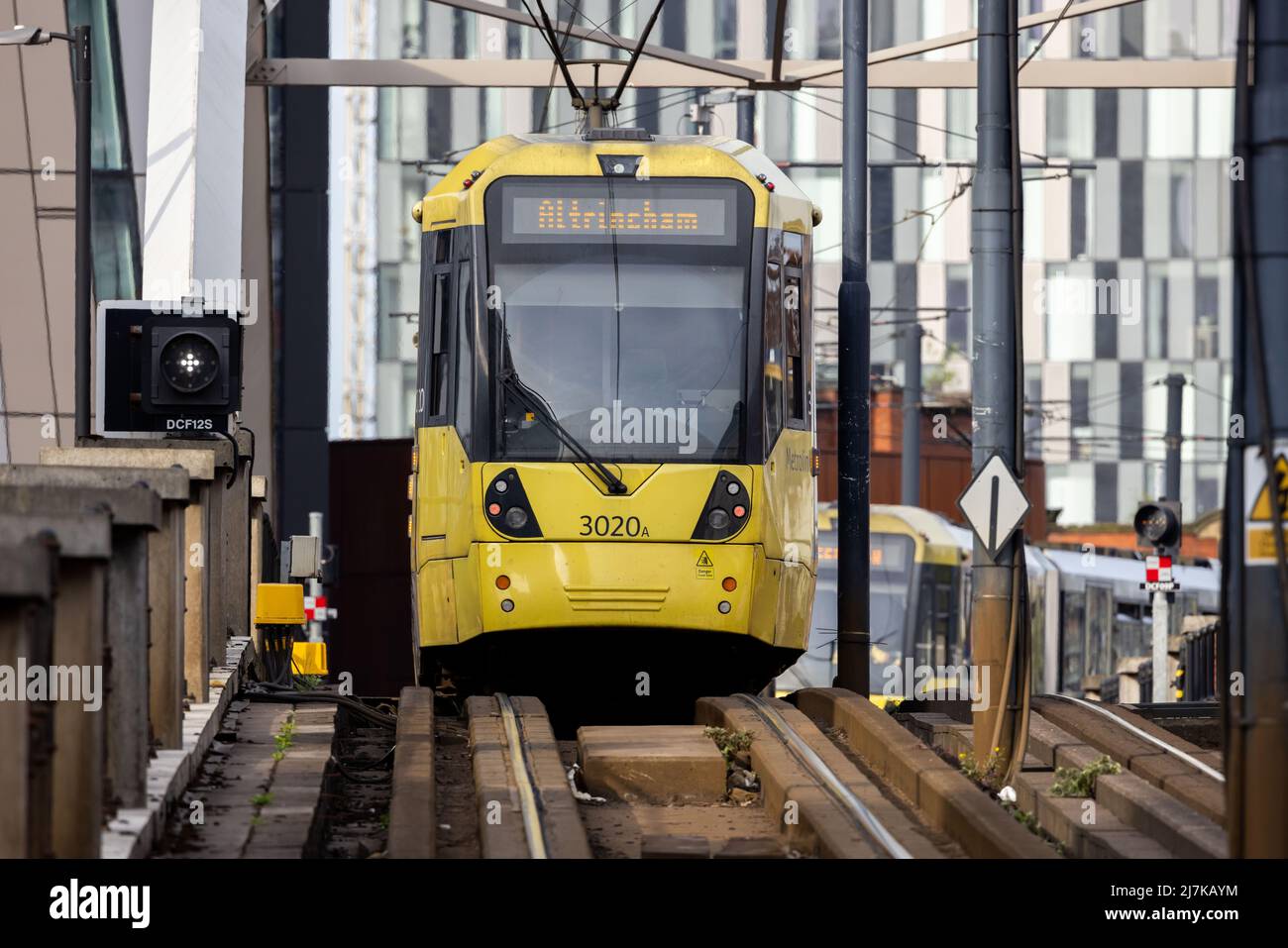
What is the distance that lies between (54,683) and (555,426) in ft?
24.9

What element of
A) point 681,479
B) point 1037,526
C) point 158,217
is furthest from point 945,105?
point 681,479

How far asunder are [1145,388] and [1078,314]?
10.6ft

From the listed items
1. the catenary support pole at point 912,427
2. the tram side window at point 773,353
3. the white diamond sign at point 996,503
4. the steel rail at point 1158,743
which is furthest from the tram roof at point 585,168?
the catenary support pole at point 912,427

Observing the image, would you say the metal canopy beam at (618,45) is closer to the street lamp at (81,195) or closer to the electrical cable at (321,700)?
the street lamp at (81,195)

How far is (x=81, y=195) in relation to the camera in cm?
2056

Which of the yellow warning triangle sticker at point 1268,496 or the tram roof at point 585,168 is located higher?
the tram roof at point 585,168

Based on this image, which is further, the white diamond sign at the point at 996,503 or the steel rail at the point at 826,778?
the white diamond sign at the point at 996,503

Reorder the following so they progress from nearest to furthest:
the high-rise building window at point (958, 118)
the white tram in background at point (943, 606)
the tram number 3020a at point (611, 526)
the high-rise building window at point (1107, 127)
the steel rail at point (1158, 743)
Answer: the steel rail at point (1158, 743) → the tram number 3020a at point (611, 526) → the white tram in background at point (943, 606) → the high-rise building window at point (958, 118) → the high-rise building window at point (1107, 127)

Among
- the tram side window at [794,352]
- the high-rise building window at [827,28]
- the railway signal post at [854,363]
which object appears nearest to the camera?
the tram side window at [794,352]

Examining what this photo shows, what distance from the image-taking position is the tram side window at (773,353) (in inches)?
549

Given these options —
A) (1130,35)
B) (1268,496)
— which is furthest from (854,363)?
(1130,35)

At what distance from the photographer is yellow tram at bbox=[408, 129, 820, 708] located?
44.7 feet
